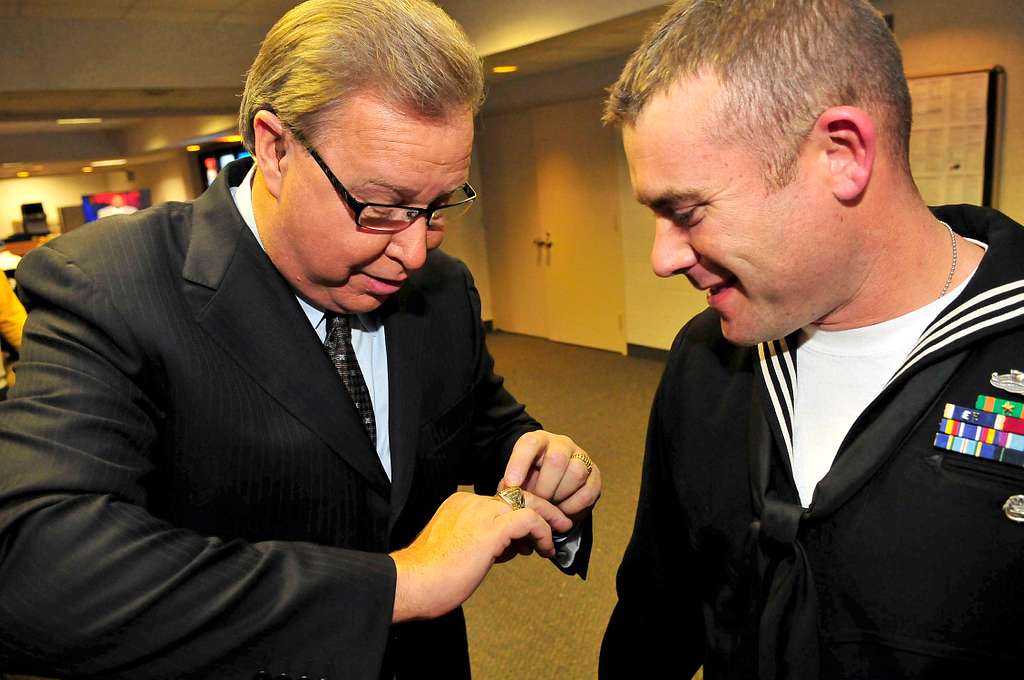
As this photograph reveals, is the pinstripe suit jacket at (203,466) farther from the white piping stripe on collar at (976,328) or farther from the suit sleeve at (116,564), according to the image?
the white piping stripe on collar at (976,328)

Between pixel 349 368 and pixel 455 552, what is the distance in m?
0.43

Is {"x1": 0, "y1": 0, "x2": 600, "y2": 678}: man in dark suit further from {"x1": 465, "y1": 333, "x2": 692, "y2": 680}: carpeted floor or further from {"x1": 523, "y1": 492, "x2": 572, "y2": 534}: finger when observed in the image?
{"x1": 465, "y1": 333, "x2": 692, "y2": 680}: carpeted floor

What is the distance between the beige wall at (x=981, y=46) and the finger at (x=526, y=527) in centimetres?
383

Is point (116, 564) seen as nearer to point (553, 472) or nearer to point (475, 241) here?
point (553, 472)

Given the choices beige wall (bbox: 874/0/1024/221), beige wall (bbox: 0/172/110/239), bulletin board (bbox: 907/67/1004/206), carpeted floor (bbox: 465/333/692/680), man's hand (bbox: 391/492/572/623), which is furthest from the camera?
beige wall (bbox: 0/172/110/239)

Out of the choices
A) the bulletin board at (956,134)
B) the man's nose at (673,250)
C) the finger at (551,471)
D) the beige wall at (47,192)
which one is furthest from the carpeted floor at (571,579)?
the beige wall at (47,192)

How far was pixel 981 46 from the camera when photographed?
4.18 meters

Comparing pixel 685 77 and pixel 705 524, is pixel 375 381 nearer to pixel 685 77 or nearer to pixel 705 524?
pixel 705 524

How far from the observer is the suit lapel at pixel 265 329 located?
1.21 m

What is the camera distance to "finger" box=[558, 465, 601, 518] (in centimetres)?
143

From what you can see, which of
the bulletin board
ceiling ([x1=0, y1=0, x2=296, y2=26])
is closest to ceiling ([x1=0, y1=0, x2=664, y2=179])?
ceiling ([x1=0, y1=0, x2=296, y2=26])

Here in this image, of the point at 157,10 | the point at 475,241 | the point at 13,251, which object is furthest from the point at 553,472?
the point at 13,251

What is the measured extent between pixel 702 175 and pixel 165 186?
49.5 ft

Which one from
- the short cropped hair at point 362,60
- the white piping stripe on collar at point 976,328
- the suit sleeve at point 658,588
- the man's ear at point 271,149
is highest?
the short cropped hair at point 362,60
